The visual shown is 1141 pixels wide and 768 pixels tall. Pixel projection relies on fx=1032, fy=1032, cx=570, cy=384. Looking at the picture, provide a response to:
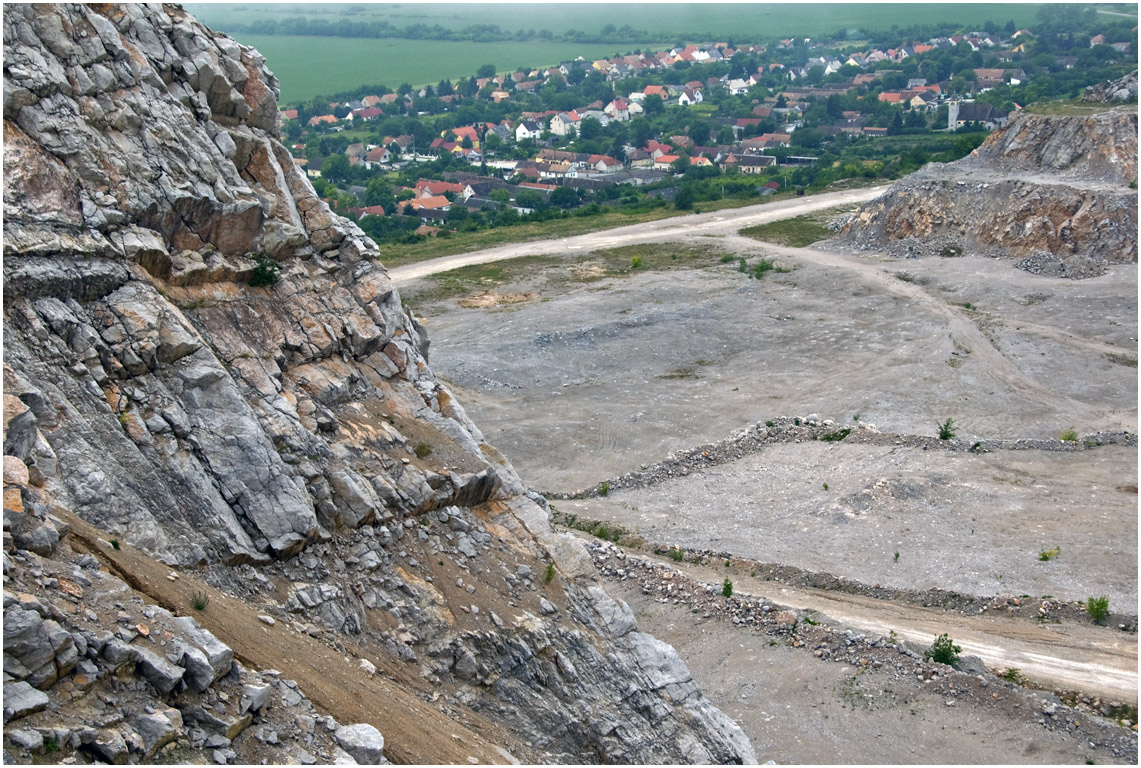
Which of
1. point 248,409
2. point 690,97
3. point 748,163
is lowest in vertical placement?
point 748,163

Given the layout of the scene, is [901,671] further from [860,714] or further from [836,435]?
[836,435]

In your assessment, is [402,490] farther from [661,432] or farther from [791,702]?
[661,432]

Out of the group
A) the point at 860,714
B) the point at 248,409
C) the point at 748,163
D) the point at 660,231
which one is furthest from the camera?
the point at 748,163

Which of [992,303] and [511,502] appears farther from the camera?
[992,303]

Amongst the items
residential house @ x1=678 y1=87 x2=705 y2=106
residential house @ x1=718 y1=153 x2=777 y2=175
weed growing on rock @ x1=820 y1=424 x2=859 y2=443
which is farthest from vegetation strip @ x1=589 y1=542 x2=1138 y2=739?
residential house @ x1=678 y1=87 x2=705 y2=106

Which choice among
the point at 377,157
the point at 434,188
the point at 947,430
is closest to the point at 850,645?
the point at 947,430

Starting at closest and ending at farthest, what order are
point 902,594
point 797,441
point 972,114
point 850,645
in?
point 850,645, point 902,594, point 797,441, point 972,114

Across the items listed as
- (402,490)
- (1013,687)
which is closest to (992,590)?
(1013,687)
